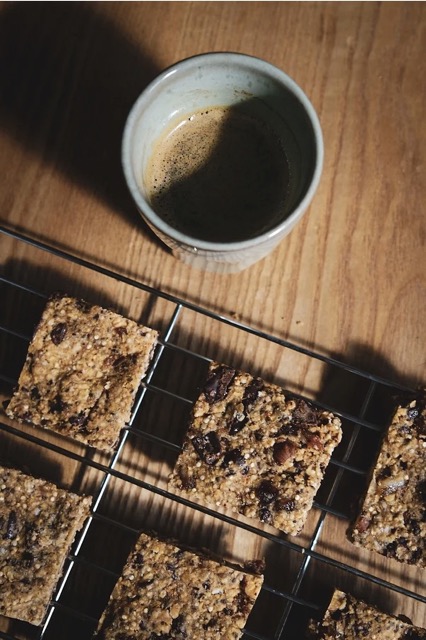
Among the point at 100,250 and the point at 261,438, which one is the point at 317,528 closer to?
the point at 261,438

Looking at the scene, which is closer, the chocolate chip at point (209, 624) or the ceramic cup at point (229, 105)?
the ceramic cup at point (229, 105)

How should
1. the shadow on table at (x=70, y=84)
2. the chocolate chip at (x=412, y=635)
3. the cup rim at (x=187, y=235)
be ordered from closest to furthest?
the cup rim at (x=187, y=235) → the chocolate chip at (x=412, y=635) → the shadow on table at (x=70, y=84)

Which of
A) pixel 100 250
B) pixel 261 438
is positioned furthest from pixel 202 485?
pixel 100 250

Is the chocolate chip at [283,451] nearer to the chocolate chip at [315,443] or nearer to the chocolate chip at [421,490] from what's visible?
the chocolate chip at [315,443]

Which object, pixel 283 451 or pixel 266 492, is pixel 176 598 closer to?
pixel 266 492

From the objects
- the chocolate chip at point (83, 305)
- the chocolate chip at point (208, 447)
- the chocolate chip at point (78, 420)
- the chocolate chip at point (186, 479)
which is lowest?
the chocolate chip at point (186, 479)

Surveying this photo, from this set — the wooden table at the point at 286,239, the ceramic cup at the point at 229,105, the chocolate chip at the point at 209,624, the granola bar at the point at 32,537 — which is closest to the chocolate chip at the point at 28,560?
the granola bar at the point at 32,537

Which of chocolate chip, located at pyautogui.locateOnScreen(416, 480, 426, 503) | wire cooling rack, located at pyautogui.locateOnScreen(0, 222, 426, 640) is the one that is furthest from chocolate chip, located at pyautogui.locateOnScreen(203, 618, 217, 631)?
chocolate chip, located at pyautogui.locateOnScreen(416, 480, 426, 503)

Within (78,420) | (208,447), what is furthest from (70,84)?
(208,447)
